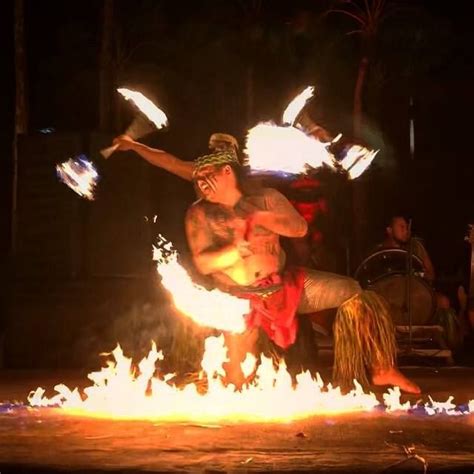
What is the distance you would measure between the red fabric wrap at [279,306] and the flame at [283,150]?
86cm

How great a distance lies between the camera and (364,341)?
8.97 meters

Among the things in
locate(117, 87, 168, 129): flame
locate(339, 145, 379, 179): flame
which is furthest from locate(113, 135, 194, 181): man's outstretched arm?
locate(339, 145, 379, 179): flame

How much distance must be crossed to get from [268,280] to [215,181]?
833 millimetres

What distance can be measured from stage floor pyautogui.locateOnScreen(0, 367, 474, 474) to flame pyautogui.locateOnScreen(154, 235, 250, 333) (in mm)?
1221

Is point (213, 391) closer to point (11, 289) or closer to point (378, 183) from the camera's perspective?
point (11, 289)

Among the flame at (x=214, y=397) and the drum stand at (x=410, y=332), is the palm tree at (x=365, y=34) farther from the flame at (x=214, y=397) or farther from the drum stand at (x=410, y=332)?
the flame at (x=214, y=397)

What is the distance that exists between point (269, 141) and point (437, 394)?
7.72ft

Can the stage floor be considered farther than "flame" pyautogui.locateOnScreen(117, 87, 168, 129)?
No

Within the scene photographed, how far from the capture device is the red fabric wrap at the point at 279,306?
9.16m

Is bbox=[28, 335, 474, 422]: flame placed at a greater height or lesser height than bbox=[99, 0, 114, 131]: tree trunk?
lesser

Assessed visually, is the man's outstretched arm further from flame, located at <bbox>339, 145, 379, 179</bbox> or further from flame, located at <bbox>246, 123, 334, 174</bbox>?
flame, located at <bbox>339, 145, 379, 179</bbox>

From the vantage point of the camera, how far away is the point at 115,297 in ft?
37.8

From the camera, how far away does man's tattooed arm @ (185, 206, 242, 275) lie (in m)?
9.05

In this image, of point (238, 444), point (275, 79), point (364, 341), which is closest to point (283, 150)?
A: point (364, 341)
